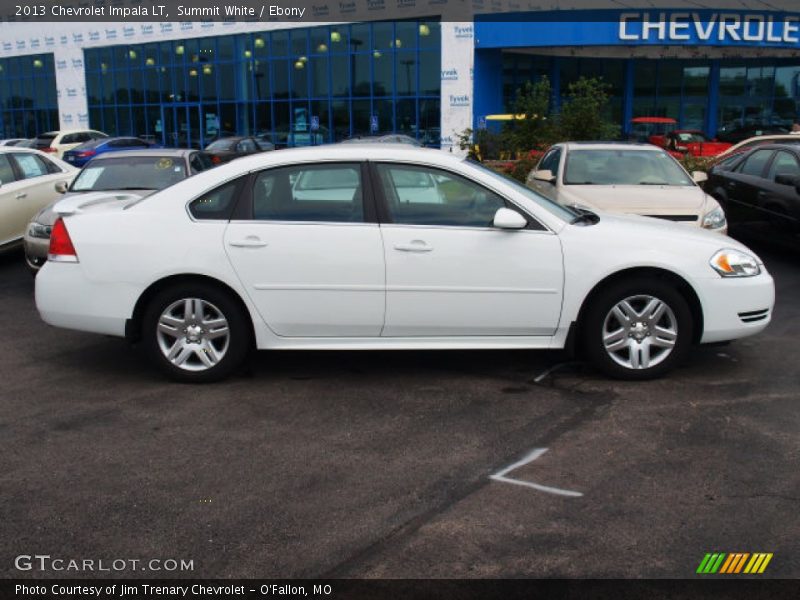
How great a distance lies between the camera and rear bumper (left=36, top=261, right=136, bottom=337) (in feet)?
17.3

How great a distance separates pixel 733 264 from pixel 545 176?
430 cm

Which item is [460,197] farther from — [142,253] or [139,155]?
[139,155]

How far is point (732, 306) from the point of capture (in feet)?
17.4

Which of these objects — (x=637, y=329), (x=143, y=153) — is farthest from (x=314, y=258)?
(x=143, y=153)

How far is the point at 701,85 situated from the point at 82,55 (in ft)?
96.7

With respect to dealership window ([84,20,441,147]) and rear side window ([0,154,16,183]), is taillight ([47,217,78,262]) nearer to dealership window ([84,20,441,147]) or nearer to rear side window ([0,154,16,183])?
rear side window ([0,154,16,183])

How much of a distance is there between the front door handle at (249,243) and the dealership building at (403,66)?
26486 mm

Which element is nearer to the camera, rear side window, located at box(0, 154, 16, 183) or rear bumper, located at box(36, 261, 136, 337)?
rear bumper, located at box(36, 261, 136, 337)

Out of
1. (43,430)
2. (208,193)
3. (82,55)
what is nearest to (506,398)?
(208,193)

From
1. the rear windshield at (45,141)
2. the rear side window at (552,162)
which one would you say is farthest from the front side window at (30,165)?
the rear windshield at (45,141)

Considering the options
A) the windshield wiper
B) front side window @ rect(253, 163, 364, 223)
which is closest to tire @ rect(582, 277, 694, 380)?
the windshield wiper

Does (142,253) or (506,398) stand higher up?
(142,253)

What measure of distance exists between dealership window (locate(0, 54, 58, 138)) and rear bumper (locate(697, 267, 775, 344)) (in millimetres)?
40445

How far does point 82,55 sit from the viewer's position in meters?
39.4
